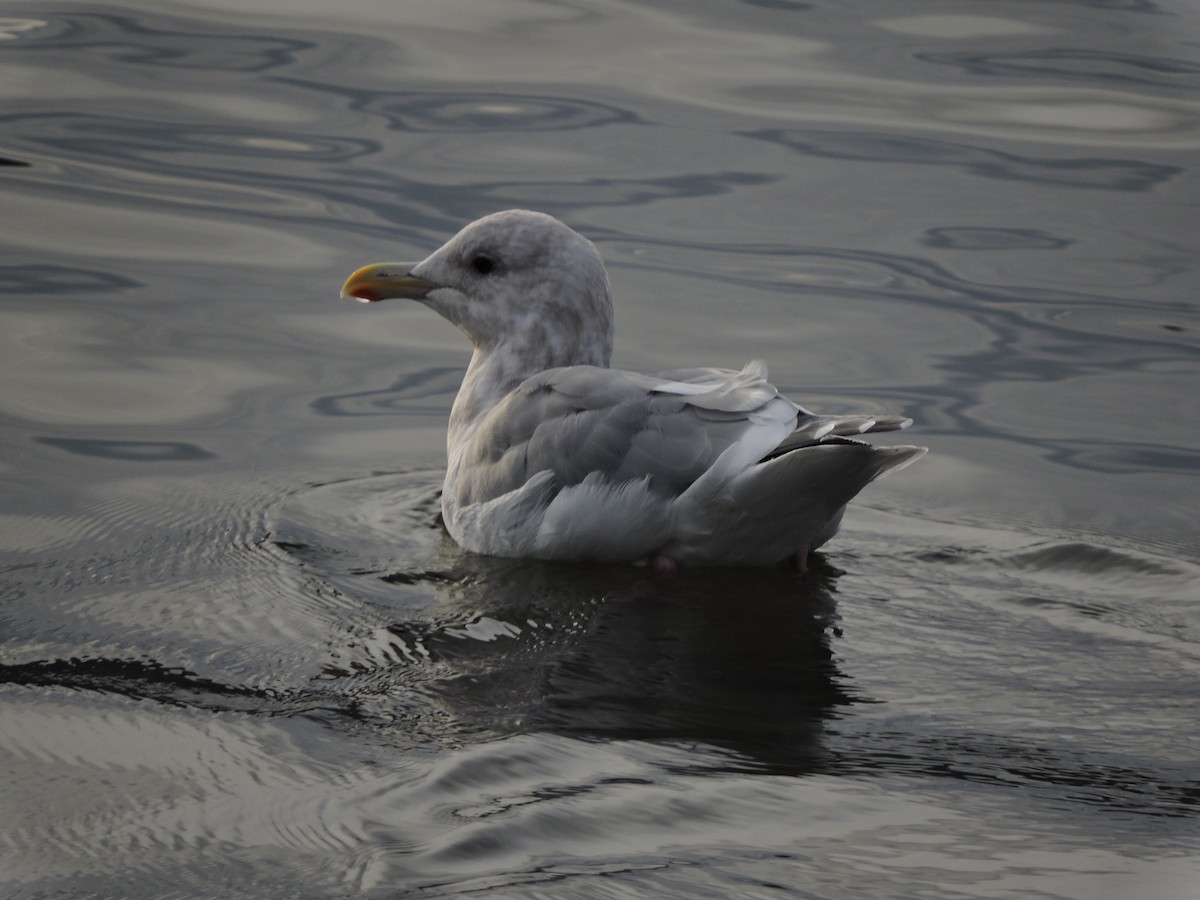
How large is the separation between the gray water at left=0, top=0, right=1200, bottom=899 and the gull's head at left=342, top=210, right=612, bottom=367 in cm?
74

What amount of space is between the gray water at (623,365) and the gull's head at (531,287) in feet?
2.42

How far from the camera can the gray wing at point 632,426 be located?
5098 mm

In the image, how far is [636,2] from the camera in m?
13.5

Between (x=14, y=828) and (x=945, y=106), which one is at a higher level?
(x=945, y=106)

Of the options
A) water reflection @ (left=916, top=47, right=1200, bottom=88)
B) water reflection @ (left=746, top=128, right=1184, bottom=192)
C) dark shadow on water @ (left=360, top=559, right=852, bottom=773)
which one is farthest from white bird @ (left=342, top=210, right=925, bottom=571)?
water reflection @ (left=916, top=47, right=1200, bottom=88)

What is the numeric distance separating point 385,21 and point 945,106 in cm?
448

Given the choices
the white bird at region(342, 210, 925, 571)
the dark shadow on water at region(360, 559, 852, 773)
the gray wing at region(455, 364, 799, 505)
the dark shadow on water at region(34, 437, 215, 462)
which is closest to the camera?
the dark shadow on water at region(360, 559, 852, 773)

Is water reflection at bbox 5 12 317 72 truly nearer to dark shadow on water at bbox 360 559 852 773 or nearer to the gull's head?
the gull's head

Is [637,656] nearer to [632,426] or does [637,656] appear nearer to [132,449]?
[632,426]

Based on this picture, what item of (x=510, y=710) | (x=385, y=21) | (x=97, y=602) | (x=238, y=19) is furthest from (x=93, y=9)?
(x=510, y=710)

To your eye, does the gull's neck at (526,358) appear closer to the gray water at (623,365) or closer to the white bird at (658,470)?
Result: the white bird at (658,470)

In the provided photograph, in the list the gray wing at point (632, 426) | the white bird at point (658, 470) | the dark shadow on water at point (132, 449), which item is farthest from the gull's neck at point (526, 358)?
the dark shadow on water at point (132, 449)

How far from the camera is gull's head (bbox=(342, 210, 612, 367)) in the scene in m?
6.16

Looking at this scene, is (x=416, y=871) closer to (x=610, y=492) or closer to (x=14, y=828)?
(x=14, y=828)
